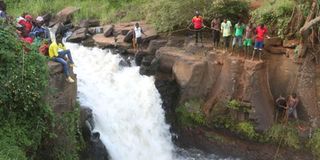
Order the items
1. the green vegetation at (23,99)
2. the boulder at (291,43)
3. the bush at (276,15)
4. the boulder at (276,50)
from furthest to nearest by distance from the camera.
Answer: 1. the bush at (276,15)
2. the boulder at (276,50)
3. the boulder at (291,43)
4. the green vegetation at (23,99)

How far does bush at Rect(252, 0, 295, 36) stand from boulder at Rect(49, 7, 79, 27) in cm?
1153

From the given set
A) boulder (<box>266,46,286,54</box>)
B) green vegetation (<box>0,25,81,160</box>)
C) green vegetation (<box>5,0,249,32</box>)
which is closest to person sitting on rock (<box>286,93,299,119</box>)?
boulder (<box>266,46,286,54</box>)

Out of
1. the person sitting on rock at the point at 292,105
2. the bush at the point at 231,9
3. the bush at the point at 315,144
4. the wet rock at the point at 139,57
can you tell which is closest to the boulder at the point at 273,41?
the person sitting on rock at the point at 292,105

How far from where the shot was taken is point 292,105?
14266 millimetres

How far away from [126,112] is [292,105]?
5.69 metres

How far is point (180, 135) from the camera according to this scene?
16.1 meters

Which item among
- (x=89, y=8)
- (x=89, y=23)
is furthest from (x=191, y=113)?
(x=89, y=8)

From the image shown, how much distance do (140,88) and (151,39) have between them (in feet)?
8.81

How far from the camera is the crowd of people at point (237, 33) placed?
14.7 meters

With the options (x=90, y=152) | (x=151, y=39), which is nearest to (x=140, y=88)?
(x=151, y=39)

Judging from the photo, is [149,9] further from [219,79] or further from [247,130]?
[247,130]

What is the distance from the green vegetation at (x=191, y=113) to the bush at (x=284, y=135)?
7.86 feet

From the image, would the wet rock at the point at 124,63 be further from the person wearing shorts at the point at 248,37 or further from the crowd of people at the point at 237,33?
the person wearing shorts at the point at 248,37

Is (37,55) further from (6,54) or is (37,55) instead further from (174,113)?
(174,113)
